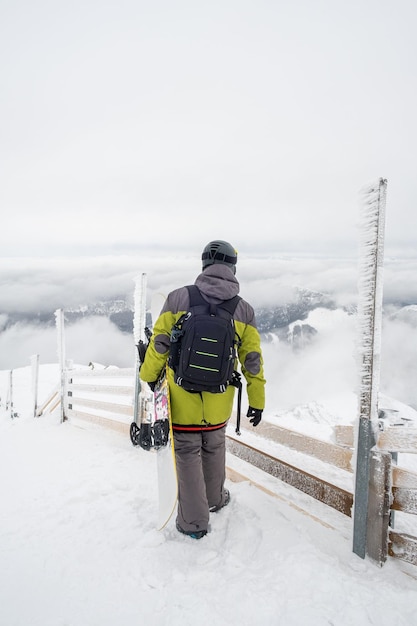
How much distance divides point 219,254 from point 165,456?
1982mm

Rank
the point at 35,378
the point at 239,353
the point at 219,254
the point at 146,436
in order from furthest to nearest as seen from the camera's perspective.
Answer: the point at 35,378 → the point at 146,436 → the point at 239,353 → the point at 219,254

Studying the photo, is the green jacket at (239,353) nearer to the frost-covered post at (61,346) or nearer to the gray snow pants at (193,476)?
the gray snow pants at (193,476)

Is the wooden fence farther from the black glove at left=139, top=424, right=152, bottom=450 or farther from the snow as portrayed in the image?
the black glove at left=139, top=424, right=152, bottom=450

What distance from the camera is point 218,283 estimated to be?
10.6ft

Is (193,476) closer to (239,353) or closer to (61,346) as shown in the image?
(239,353)

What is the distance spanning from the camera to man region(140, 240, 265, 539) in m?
3.25

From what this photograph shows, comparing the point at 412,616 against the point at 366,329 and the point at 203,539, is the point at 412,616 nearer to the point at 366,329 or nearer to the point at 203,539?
the point at 203,539

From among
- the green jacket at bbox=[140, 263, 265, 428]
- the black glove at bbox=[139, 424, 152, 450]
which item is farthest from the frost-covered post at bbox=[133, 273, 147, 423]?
the green jacket at bbox=[140, 263, 265, 428]

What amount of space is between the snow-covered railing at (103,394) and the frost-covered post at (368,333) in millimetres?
4219

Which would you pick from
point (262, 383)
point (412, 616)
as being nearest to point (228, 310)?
point (262, 383)

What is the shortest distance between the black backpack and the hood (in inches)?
3.3

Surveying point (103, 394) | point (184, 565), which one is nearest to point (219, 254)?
point (184, 565)

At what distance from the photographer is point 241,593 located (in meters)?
2.59

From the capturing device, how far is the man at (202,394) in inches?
128
